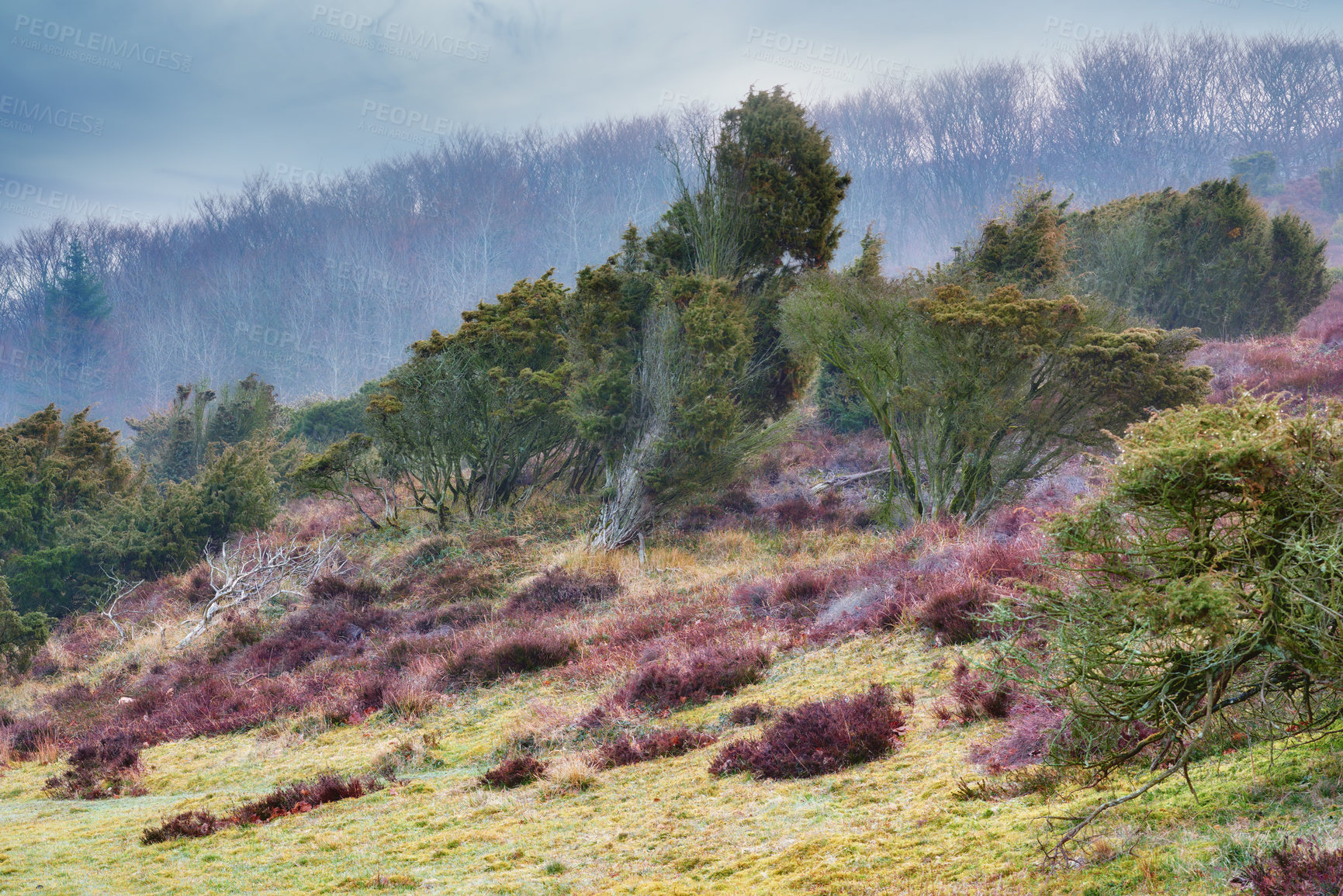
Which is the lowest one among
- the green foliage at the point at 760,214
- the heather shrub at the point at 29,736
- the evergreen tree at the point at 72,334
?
the heather shrub at the point at 29,736

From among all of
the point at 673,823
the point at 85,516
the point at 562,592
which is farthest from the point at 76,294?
the point at 673,823

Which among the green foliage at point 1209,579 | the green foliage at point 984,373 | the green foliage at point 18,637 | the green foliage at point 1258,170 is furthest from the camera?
the green foliage at point 1258,170

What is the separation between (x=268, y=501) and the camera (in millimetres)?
19328

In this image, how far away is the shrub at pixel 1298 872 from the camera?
1.95 metres

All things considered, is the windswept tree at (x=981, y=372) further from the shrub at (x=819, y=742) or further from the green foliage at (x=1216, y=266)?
the green foliage at (x=1216, y=266)

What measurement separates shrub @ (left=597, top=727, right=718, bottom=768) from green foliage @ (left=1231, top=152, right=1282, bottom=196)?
220ft

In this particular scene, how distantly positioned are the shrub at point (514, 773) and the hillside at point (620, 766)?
12cm

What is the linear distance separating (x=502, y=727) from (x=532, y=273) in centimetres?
7111

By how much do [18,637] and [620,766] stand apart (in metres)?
13.0

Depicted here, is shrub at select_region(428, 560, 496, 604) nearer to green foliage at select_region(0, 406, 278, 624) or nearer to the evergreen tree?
green foliage at select_region(0, 406, 278, 624)

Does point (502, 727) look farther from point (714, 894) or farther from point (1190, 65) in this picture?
point (1190, 65)

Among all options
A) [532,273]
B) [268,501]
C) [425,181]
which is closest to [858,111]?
[532,273]

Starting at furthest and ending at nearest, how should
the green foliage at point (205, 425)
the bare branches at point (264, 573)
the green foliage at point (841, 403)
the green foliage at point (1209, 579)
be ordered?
the green foliage at point (205, 425), the green foliage at point (841, 403), the bare branches at point (264, 573), the green foliage at point (1209, 579)

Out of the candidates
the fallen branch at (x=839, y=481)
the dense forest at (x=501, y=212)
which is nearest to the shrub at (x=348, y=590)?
the fallen branch at (x=839, y=481)
